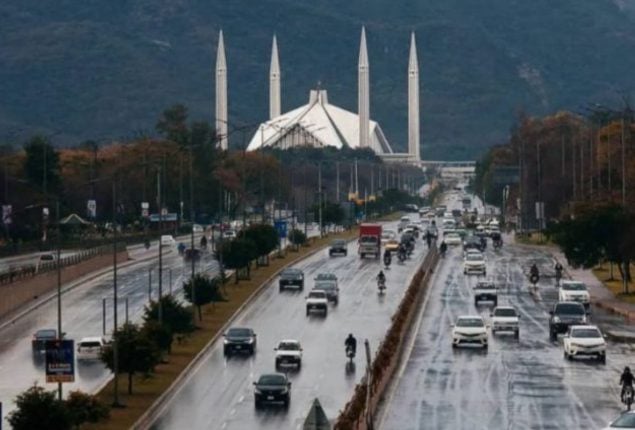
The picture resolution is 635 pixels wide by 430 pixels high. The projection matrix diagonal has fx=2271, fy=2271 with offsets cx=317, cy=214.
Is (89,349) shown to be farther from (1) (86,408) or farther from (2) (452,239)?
(2) (452,239)

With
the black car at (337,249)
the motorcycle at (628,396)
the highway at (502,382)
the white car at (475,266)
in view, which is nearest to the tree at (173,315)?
the highway at (502,382)

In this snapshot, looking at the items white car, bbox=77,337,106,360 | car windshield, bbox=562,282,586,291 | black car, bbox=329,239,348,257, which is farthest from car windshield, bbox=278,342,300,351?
black car, bbox=329,239,348,257

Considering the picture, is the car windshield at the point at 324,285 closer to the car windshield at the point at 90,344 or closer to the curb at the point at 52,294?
the curb at the point at 52,294

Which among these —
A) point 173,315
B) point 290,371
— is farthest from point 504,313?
point 290,371

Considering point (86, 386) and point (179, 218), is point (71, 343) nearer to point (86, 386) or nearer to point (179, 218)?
point (86, 386)

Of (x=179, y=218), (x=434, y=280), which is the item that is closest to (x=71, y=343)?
(x=434, y=280)

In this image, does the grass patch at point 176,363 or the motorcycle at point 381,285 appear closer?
the grass patch at point 176,363
